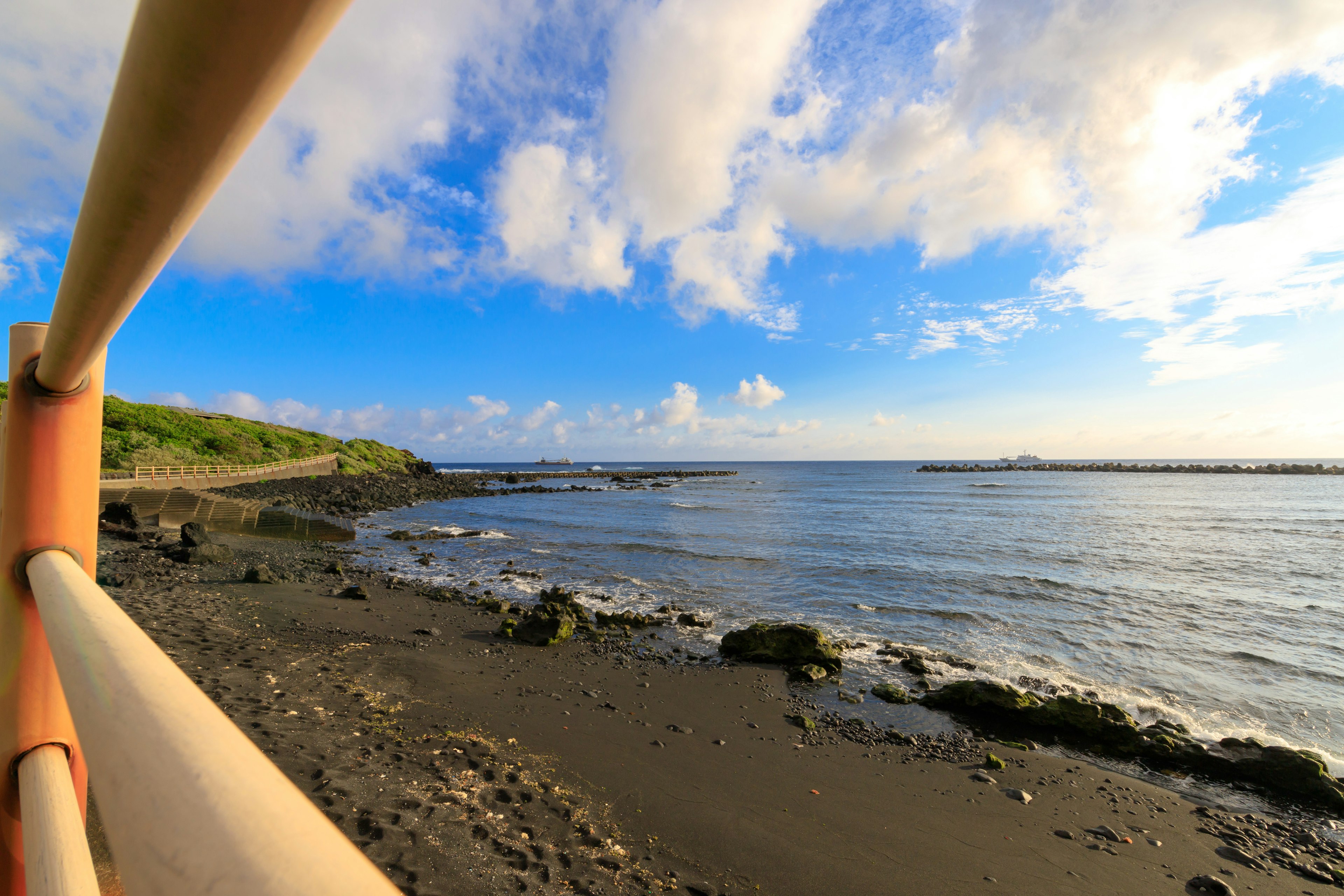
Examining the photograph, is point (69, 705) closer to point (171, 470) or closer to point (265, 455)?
point (171, 470)

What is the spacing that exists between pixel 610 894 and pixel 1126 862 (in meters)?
6.08

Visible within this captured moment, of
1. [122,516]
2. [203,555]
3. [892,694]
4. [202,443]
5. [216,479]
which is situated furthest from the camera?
[202,443]

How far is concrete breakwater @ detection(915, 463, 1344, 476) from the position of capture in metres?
104

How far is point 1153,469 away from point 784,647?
476 feet

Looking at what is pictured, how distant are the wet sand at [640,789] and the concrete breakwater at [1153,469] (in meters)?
117

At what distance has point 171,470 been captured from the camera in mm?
31875

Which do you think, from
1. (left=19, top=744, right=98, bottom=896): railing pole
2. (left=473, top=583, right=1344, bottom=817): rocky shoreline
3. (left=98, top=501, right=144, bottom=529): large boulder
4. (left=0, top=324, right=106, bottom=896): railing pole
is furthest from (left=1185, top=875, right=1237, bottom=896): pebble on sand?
(left=98, top=501, right=144, bottom=529): large boulder

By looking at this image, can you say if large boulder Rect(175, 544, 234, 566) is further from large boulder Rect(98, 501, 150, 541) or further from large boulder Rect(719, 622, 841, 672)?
large boulder Rect(719, 622, 841, 672)

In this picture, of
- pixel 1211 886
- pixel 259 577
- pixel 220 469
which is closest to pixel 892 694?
pixel 1211 886

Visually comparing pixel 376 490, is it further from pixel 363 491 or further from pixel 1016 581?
pixel 1016 581

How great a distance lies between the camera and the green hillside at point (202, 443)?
38000 millimetres

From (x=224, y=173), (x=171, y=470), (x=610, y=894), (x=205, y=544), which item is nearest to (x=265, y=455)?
(x=171, y=470)

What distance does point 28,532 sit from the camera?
172 cm

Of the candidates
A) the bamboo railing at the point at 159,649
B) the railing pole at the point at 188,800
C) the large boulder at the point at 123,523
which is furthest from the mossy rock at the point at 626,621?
the large boulder at the point at 123,523
